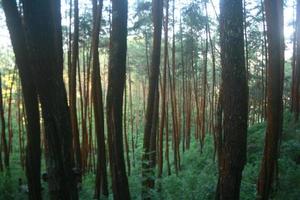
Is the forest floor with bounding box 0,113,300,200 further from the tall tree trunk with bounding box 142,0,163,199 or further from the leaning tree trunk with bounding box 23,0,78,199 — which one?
the leaning tree trunk with bounding box 23,0,78,199

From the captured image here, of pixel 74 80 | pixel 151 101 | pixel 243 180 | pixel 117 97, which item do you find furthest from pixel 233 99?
pixel 243 180

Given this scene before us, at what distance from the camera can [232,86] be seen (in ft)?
18.6

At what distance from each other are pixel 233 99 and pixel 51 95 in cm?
278

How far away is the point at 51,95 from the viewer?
3.96 metres

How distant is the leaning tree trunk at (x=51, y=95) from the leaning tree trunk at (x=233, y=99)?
2473 mm

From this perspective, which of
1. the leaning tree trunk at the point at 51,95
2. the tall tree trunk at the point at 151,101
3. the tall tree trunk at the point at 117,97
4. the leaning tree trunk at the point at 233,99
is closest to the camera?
the leaning tree trunk at the point at 51,95

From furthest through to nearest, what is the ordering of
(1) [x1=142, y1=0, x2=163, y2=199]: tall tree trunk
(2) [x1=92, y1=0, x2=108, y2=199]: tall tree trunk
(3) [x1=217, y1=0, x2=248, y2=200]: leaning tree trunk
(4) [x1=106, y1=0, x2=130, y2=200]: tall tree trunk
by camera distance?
(2) [x1=92, y1=0, x2=108, y2=199]: tall tree trunk
(1) [x1=142, y1=0, x2=163, y2=199]: tall tree trunk
(4) [x1=106, y1=0, x2=130, y2=200]: tall tree trunk
(3) [x1=217, y1=0, x2=248, y2=200]: leaning tree trunk

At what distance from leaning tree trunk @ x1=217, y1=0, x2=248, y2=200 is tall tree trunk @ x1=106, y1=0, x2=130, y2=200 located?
1599 millimetres

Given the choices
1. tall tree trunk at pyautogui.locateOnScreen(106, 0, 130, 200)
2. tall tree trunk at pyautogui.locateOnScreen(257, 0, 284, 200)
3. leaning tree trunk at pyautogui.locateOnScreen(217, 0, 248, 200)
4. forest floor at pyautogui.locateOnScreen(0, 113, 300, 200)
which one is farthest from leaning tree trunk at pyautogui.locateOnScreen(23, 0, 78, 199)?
forest floor at pyautogui.locateOnScreen(0, 113, 300, 200)

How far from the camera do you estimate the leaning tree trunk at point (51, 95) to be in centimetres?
386

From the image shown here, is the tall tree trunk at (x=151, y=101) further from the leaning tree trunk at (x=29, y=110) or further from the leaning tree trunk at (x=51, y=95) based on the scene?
the leaning tree trunk at (x=51, y=95)

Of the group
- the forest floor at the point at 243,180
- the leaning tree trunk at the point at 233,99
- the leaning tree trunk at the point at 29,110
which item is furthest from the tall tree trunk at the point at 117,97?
the forest floor at the point at 243,180

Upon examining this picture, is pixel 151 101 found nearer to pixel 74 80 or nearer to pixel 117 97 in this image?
pixel 74 80

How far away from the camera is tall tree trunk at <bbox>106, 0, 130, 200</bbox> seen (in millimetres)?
6207
